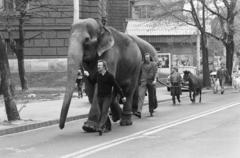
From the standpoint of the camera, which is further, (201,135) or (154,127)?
(154,127)

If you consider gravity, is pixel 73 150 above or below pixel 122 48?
below

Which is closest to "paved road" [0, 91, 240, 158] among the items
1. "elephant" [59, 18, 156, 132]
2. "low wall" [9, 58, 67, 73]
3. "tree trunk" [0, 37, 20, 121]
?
"elephant" [59, 18, 156, 132]

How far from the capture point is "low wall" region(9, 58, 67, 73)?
109 feet

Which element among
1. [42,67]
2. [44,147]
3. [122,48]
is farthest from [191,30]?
[44,147]

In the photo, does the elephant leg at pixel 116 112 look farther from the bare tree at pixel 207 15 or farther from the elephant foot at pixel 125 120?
the bare tree at pixel 207 15

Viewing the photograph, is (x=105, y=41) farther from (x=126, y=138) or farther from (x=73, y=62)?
(x=126, y=138)

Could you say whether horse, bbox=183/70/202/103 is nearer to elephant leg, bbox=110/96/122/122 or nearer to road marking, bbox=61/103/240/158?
road marking, bbox=61/103/240/158

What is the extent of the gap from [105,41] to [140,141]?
105 inches

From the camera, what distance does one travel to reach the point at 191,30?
53094 mm

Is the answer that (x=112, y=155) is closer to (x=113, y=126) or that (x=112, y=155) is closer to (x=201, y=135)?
(x=201, y=135)

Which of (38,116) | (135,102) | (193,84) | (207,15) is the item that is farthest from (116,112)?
(207,15)

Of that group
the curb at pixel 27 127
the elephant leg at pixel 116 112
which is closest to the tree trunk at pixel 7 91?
the curb at pixel 27 127

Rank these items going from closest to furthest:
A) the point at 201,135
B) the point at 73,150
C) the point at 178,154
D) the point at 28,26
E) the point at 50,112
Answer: the point at 178,154, the point at 73,150, the point at 201,135, the point at 50,112, the point at 28,26

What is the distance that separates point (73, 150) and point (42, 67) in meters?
23.9
